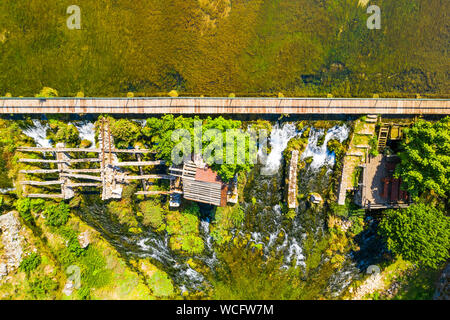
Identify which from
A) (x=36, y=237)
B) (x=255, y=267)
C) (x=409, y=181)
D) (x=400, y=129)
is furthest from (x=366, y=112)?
(x=36, y=237)

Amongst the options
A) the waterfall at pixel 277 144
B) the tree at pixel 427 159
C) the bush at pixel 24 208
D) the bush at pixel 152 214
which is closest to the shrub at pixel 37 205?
the bush at pixel 24 208

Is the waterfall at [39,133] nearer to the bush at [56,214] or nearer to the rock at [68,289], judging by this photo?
the bush at [56,214]

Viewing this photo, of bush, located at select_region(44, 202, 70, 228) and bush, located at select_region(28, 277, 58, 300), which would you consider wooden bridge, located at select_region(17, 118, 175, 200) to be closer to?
bush, located at select_region(44, 202, 70, 228)

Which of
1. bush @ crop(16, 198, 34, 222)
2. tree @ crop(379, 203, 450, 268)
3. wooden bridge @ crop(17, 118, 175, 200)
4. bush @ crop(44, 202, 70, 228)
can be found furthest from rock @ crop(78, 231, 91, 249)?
tree @ crop(379, 203, 450, 268)

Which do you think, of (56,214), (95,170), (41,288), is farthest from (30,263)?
(95,170)

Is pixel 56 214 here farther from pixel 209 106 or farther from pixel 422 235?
pixel 422 235
